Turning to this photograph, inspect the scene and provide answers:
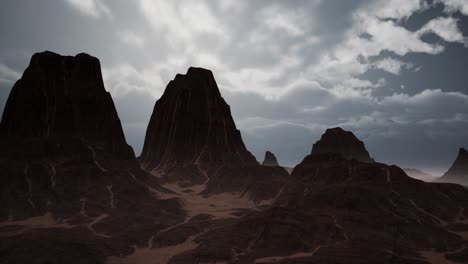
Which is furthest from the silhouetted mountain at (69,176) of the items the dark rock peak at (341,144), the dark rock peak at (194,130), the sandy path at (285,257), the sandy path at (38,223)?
the dark rock peak at (341,144)

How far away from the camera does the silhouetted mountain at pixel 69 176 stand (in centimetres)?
4650

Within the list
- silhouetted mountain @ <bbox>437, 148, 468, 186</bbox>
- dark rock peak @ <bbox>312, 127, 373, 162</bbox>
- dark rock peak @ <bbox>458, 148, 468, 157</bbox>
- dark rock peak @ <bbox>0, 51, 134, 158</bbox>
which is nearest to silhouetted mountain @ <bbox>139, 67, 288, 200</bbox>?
dark rock peak @ <bbox>0, 51, 134, 158</bbox>

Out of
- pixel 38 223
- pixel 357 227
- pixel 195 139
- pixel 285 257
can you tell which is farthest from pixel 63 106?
pixel 357 227

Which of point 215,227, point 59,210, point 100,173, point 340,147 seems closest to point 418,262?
point 215,227

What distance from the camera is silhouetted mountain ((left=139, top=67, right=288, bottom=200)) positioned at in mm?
121812

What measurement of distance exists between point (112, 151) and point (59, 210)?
114ft

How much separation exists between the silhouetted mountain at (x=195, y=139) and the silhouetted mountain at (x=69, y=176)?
30216 mm

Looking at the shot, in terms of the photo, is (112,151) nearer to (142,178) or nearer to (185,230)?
(142,178)

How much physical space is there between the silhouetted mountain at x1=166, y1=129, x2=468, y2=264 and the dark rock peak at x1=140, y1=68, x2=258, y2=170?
221ft

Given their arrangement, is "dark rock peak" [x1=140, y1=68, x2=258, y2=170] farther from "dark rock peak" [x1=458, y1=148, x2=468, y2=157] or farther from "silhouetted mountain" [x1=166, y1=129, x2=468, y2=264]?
"dark rock peak" [x1=458, y1=148, x2=468, y2=157]

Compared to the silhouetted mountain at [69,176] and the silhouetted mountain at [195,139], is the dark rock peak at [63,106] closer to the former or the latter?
the silhouetted mountain at [69,176]

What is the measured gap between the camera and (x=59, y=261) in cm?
3809

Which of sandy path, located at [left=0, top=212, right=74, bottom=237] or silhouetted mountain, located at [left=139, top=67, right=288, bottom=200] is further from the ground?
silhouetted mountain, located at [left=139, top=67, right=288, bottom=200]

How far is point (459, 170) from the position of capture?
187500 millimetres
